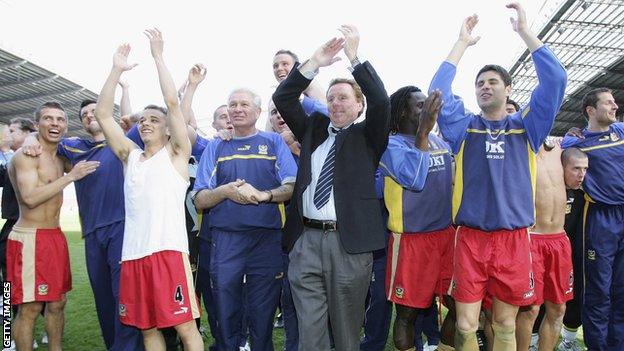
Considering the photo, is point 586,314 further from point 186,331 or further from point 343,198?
point 186,331

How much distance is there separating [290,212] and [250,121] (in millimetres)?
1056

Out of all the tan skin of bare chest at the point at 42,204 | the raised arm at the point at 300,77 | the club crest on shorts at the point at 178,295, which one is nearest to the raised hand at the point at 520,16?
the raised arm at the point at 300,77

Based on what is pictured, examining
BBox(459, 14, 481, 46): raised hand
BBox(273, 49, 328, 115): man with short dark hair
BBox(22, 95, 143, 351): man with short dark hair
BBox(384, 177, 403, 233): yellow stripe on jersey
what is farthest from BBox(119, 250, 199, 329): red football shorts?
BBox(459, 14, 481, 46): raised hand

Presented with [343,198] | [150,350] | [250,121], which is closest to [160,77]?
[250,121]

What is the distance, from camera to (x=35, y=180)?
172 inches

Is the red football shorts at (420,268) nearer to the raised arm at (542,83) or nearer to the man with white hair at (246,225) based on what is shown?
the man with white hair at (246,225)

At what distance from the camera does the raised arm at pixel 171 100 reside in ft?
11.9

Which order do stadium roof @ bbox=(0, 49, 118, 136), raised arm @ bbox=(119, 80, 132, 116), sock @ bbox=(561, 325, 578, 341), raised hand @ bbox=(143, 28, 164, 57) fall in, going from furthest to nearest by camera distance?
stadium roof @ bbox=(0, 49, 118, 136), raised arm @ bbox=(119, 80, 132, 116), sock @ bbox=(561, 325, 578, 341), raised hand @ bbox=(143, 28, 164, 57)

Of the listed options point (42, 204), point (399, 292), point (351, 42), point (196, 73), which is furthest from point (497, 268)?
point (42, 204)

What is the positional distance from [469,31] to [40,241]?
3974 mm

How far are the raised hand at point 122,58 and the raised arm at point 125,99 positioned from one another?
1305 mm

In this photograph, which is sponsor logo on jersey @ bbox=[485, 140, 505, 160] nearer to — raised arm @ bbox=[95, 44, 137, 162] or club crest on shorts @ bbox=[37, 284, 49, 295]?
raised arm @ bbox=[95, 44, 137, 162]

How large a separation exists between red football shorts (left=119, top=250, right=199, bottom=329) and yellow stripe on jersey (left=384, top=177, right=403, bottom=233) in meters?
1.68

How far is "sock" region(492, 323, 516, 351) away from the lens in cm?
350
